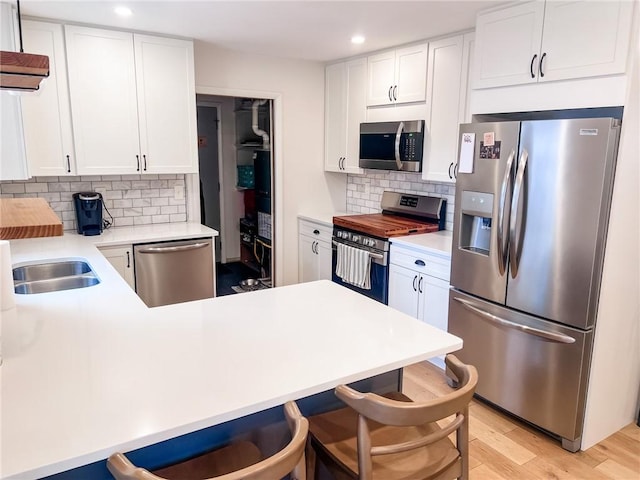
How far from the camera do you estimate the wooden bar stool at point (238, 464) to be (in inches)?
38.5

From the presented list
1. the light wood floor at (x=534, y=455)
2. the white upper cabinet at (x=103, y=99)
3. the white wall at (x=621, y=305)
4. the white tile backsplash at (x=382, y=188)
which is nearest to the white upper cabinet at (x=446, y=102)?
the white tile backsplash at (x=382, y=188)

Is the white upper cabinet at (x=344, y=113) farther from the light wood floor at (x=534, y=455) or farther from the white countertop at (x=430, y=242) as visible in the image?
the light wood floor at (x=534, y=455)

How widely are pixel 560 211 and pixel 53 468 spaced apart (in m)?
2.25

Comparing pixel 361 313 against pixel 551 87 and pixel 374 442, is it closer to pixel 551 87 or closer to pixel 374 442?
pixel 374 442

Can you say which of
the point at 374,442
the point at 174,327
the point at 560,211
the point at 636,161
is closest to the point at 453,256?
the point at 560,211

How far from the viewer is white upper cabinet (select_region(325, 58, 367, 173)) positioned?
164 inches

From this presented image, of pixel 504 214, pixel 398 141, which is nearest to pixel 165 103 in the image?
pixel 398 141

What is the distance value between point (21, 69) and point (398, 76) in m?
2.83

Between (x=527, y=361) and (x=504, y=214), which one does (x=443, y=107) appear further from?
(x=527, y=361)

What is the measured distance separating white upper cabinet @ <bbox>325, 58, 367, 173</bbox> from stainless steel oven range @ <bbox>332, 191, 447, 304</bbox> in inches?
23.3

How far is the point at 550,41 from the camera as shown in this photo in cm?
239

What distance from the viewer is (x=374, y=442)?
147cm

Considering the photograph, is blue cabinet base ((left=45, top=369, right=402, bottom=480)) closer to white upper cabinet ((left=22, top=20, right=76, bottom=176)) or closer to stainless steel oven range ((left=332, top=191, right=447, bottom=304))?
stainless steel oven range ((left=332, top=191, right=447, bottom=304))

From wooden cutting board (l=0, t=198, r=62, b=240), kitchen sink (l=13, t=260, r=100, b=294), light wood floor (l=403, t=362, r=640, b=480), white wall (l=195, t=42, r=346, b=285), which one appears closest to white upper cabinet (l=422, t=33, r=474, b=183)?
white wall (l=195, t=42, r=346, b=285)
